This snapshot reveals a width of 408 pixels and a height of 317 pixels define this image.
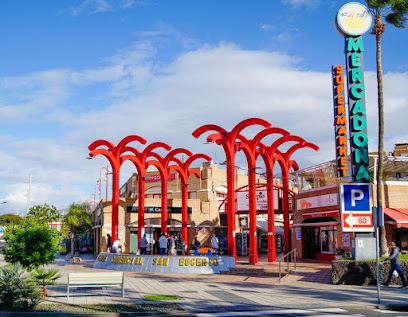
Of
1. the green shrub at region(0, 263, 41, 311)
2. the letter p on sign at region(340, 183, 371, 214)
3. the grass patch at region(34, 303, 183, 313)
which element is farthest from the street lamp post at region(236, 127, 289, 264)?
the green shrub at region(0, 263, 41, 311)

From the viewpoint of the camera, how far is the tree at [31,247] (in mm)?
16562

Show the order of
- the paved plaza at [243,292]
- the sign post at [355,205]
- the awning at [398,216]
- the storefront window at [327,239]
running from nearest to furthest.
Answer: the paved plaza at [243,292]
the sign post at [355,205]
the awning at [398,216]
the storefront window at [327,239]

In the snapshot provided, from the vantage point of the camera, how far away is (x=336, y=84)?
23.0 metres

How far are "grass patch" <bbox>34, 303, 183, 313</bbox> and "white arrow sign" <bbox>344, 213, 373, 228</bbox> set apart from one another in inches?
322

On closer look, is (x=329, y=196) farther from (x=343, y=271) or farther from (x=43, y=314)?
(x=43, y=314)

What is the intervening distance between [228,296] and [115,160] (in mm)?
17685

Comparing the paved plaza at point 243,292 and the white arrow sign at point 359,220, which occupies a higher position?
the white arrow sign at point 359,220

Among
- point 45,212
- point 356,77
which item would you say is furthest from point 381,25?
point 45,212

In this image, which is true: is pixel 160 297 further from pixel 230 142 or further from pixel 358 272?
pixel 230 142

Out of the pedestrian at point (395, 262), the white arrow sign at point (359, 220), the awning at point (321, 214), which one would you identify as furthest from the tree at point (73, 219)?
the pedestrian at point (395, 262)

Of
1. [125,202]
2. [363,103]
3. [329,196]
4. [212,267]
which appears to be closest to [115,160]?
[125,202]

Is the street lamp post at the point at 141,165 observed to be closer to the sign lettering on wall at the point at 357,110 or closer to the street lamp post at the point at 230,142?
the street lamp post at the point at 230,142

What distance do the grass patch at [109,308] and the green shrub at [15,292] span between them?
338mm

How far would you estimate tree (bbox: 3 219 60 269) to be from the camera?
16.6m
